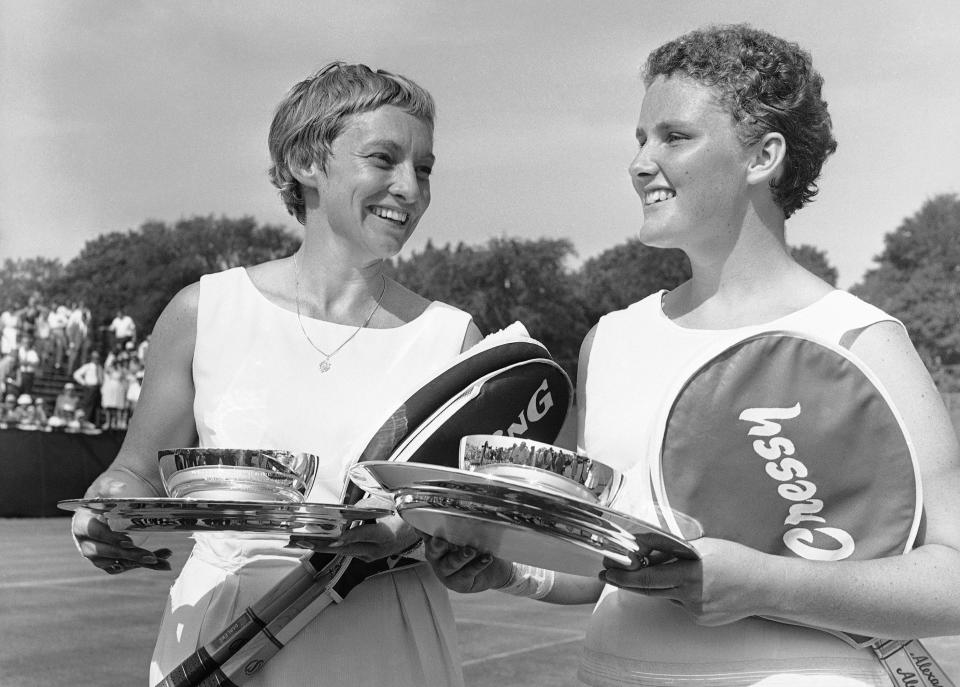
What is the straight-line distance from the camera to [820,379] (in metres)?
1.72

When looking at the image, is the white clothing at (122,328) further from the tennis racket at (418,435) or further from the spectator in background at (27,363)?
the tennis racket at (418,435)

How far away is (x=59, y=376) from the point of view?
25.5 meters

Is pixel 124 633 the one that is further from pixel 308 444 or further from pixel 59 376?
pixel 59 376

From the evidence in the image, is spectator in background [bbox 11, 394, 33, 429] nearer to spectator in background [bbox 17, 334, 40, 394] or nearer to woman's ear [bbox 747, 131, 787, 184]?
spectator in background [bbox 17, 334, 40, 394]

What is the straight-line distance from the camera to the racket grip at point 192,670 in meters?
2.27

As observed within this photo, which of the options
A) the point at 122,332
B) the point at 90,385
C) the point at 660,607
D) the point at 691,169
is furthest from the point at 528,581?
the point at 122,332

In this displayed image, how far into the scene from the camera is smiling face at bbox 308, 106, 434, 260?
2.63 m

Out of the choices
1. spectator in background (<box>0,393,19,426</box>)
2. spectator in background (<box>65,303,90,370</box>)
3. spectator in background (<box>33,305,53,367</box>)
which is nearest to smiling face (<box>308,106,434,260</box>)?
spectator in background (<box>0,393,19,426</box>)

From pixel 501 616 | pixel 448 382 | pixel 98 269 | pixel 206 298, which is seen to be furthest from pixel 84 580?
pixel 98 269

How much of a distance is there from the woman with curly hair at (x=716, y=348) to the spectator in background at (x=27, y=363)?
24043mm

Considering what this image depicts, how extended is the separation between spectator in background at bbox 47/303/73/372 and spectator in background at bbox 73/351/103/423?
942 mm

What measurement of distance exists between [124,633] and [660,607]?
23.4 ft

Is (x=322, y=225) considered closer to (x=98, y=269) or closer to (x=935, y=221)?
(x=98, y=269)

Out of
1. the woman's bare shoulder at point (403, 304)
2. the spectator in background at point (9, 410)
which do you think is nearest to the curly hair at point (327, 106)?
the woman's bare shoulder at point (403, 304)
